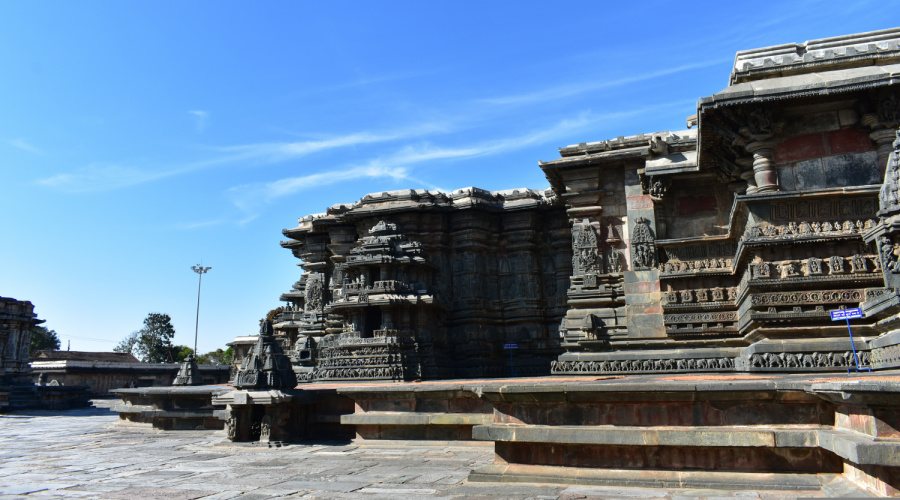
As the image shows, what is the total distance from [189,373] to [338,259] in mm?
8803

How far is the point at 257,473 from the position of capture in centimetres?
786

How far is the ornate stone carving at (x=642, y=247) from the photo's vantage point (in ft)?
51.4

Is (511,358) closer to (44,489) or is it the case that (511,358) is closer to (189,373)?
(189,373)

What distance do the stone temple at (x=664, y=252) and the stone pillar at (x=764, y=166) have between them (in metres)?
0.02

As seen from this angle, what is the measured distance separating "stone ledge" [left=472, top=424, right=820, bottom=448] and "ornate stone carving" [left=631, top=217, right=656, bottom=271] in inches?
392

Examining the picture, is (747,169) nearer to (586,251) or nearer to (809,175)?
(809,175)

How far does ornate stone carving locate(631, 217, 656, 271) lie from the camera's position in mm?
15664

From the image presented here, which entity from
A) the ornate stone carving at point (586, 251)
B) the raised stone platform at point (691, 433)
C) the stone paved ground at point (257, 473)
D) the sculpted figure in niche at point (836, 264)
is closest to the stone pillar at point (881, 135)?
the sculpted figure in niche at point (836, 264)

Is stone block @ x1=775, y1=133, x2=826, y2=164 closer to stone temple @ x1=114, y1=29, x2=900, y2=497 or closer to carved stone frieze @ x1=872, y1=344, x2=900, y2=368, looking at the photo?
stone temple @ x1=114, y1=29, x2=900, y2=497

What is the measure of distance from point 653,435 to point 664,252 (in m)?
Answer: 8.72

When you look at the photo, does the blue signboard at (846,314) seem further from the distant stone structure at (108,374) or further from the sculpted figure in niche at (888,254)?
the distant stone structure at (108,374)

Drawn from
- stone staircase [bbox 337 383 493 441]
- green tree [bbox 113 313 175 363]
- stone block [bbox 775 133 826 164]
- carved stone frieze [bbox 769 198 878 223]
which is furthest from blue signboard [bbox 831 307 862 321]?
green tree [bbox 113 313 175 363]

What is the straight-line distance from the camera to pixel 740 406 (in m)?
6.04

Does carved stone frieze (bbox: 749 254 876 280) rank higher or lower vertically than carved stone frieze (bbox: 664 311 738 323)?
higher
